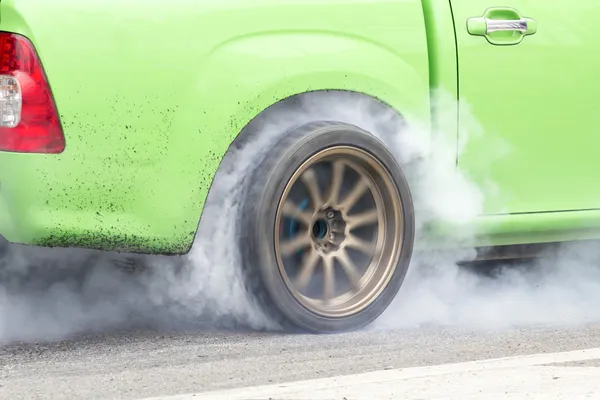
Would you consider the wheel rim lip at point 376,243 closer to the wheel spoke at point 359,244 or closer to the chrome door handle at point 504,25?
the wheel spoke at point 359,244

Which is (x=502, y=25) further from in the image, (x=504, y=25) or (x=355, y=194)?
(x=355, y=194)

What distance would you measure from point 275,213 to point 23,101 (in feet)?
3.36

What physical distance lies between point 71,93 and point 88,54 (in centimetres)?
15

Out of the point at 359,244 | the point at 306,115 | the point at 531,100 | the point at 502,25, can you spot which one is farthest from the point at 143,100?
the point at 531,100

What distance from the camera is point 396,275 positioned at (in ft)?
18.5

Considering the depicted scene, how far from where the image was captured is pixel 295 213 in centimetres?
546

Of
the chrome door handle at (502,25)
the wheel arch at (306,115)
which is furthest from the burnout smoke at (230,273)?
the chrome door handle at (502,25)

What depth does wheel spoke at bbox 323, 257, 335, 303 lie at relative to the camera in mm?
5527

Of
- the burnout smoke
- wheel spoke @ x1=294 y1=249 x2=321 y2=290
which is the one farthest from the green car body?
wheel spoke @ x1=294 y1=249 x2=321 y2=290

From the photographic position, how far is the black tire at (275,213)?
17.3 feet

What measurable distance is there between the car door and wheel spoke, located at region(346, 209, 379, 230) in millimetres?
420

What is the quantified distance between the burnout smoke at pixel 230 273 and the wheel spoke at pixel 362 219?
237 millimetres

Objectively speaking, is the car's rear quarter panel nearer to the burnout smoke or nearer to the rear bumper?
the rear bumper

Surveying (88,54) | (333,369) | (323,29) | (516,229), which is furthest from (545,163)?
(88,54)
